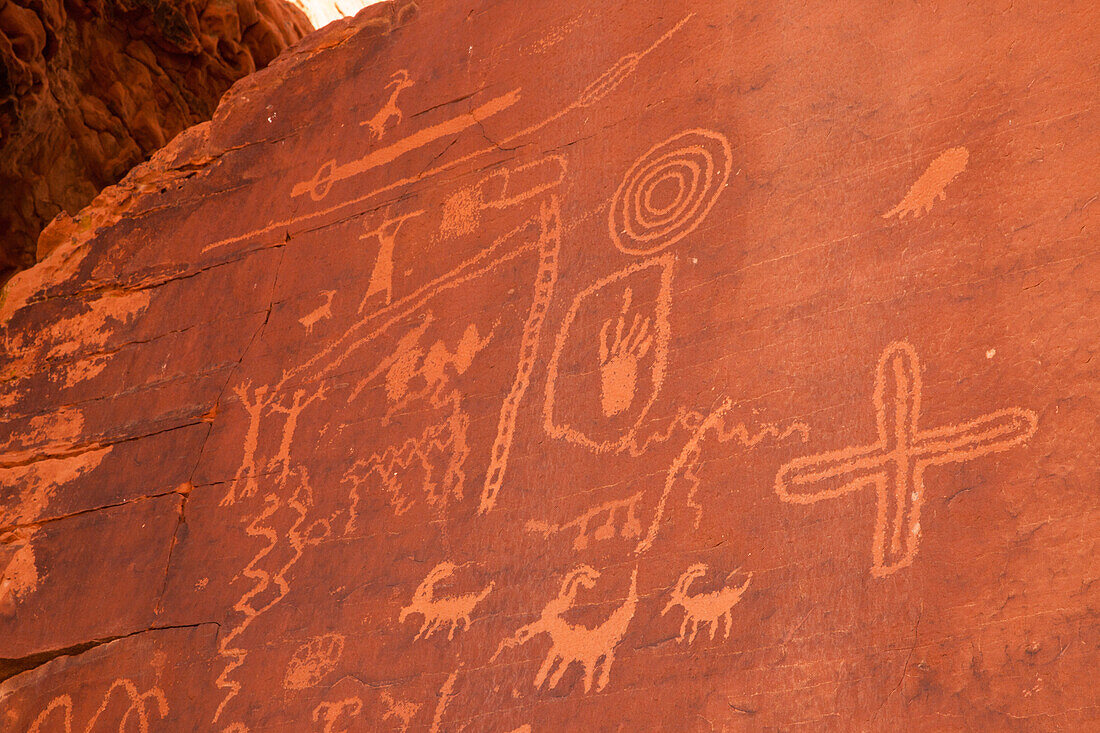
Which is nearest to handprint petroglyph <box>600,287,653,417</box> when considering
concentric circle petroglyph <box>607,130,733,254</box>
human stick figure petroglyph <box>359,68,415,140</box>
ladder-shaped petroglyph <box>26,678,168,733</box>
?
concentric circle petroglyph <box>607,130,733,254</box>

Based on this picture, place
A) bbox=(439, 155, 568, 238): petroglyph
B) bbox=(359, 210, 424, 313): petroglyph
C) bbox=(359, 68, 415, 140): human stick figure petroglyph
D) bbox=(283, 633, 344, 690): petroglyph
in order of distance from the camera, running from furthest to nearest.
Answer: bbox=(359, 68, 415, 140): human stick figure petroglyph
bbox=(359, 210, 424, 313): petroglyph
bbox=(439, 155, 568, 238): petroglyph
bbox=(283, 633, 344, 690): petroglyph

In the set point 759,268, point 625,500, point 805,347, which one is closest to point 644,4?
point 759,268

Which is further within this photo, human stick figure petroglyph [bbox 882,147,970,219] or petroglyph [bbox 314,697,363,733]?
petroglyph [bbox 314,697,363,733]

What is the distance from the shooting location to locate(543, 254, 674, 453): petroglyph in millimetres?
1787

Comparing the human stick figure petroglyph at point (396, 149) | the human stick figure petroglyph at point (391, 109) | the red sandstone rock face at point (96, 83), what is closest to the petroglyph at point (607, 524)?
the human stick figure petroglyph at point (396, 149)

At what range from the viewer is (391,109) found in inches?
98.1

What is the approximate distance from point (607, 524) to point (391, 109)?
1.30m

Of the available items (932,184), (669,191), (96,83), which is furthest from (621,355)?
(96,83)

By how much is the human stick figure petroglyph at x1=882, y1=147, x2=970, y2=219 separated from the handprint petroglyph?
0.47m

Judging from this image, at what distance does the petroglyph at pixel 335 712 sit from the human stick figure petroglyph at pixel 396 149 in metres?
1.24

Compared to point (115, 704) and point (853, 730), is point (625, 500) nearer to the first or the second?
point (853, 730)

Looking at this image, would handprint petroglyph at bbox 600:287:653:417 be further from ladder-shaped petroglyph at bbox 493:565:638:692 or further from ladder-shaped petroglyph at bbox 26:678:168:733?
ladder-shaped petroglyph at bbox 26:678:168:733

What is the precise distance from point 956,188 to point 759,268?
1.12 ft

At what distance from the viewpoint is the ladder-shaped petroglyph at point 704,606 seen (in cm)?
154
